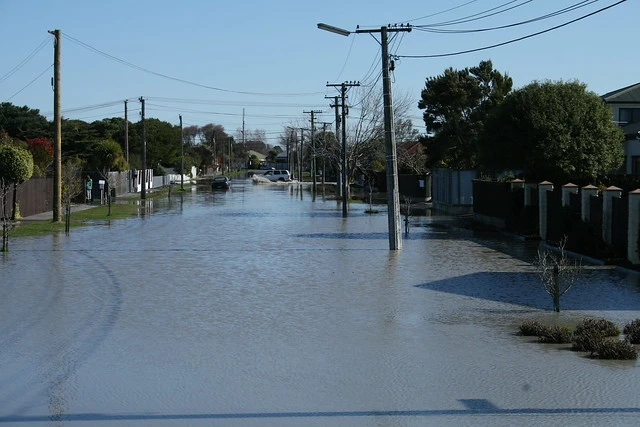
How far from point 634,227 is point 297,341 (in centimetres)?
1237

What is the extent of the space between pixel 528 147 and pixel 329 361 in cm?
2359

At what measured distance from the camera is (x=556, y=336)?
1254 cm

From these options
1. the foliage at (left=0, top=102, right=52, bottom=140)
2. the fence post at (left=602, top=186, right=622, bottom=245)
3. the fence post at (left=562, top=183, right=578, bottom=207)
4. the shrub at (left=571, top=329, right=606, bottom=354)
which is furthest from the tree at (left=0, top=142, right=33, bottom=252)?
the foliage at (left=0, top=102, right=52, bottom=140)

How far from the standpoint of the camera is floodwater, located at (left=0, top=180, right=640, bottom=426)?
8.85 metres

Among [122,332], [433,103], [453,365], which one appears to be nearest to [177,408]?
[453,365]

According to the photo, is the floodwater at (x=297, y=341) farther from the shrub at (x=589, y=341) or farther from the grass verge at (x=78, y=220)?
the grass verge at (x=78, y=220)

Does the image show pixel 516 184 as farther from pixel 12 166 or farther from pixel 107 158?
pixel 107 158

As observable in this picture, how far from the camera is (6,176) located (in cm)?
3722

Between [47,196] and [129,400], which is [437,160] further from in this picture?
[129,400]

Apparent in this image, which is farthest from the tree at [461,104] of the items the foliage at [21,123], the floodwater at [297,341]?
the foliage at [21,123]

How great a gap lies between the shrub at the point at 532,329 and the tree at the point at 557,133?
20.0 meters

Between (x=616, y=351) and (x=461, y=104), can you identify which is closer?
(x=616, y=351)

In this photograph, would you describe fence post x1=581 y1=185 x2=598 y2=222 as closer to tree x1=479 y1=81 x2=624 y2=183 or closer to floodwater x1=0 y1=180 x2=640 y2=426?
floodwater x1=0 y1=180 x2=640 y2=426

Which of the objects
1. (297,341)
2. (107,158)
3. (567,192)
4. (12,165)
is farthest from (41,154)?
(297,341)
